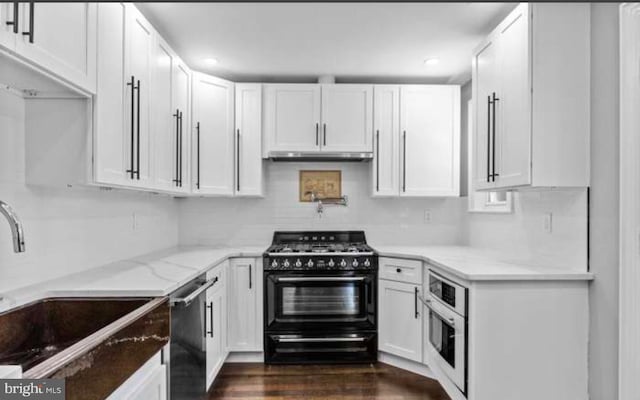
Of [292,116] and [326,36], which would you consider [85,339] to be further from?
[292,116]

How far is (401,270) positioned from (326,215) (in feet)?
3.34

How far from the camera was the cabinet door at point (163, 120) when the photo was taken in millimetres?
2281

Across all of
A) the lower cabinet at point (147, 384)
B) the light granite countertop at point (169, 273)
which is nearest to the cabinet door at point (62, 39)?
the light granite countertop at point (169, 273)

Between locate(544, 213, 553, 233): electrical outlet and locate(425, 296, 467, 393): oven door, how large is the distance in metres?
0.78

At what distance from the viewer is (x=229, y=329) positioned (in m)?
2.98

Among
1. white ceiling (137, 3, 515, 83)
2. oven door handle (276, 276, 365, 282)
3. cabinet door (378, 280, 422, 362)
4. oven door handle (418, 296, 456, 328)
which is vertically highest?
white ceiling (137, 3, 515, 83)

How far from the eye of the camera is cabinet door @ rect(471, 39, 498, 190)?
7.67 feet

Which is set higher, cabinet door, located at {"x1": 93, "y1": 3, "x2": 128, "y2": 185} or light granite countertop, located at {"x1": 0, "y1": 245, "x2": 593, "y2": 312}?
cabinet door, located at {"x1": 93, "y1": 3, "x2": 128, "y2": 185}

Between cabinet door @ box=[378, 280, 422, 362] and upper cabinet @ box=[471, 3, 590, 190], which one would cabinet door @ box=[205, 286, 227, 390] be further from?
upper cabinet @ box=[471, 3, 590, 190]

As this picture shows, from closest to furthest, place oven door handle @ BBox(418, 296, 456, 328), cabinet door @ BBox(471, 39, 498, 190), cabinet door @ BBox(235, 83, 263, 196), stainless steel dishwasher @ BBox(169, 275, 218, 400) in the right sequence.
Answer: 1. stainless steel dishwasher @ BBox(169, 275, 218, 400)
2. oven door handle @ BBox(418, 296, 456, 328)
3. cabinet door @ BBox(471, 39, 498, 190)
4. cabinet door @ BBox(235, 83, 263, 196)

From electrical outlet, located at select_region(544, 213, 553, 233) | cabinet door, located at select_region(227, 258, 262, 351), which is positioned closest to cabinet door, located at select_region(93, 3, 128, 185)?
cabinet door, located at select_region(227, 258, 262, 351)

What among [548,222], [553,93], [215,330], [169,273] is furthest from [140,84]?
[548,222]

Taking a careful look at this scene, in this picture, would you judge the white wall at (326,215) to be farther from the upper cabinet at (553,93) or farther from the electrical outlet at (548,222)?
the upper cabinet at (553,93)

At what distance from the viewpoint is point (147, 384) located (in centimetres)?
142
